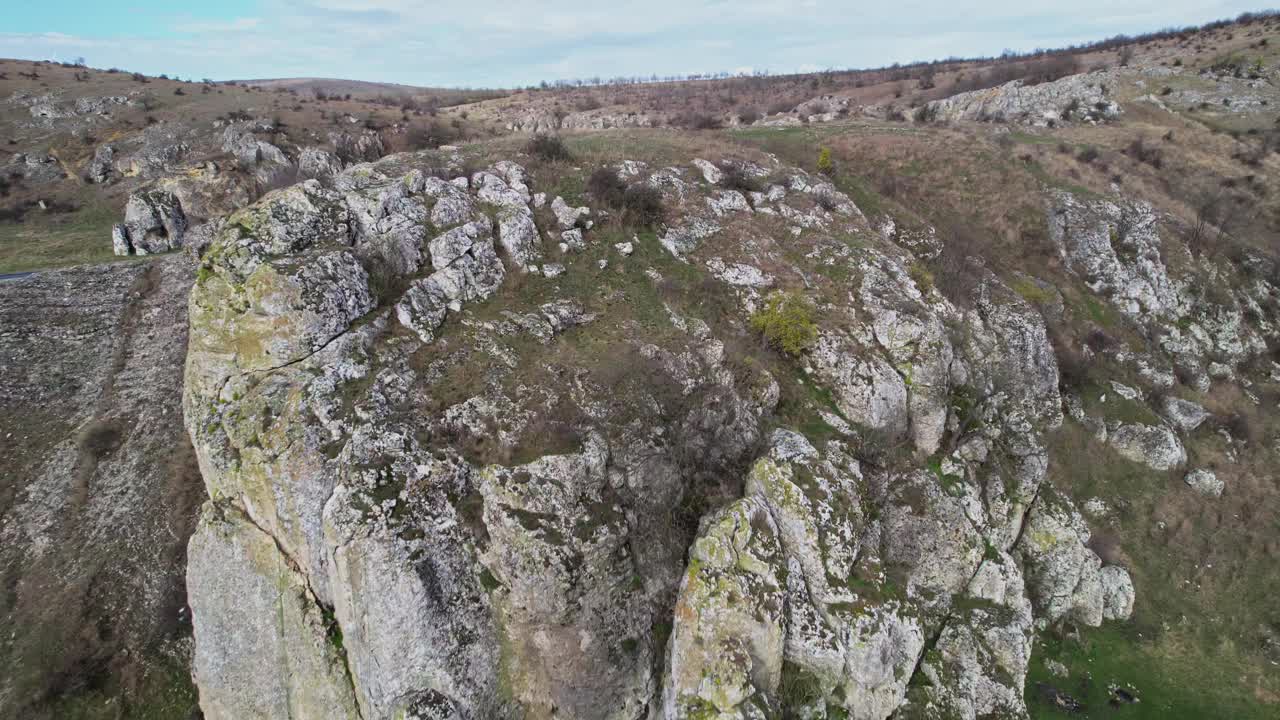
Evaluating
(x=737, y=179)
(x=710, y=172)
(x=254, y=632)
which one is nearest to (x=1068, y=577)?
(x=737, y=179)

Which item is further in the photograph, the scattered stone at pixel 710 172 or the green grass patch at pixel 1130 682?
the scattered stone at pixel 710 172

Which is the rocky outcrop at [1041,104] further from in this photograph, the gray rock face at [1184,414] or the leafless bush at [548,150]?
the leafless bush at [548,150]

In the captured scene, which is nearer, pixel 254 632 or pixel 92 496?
pixel 254 632

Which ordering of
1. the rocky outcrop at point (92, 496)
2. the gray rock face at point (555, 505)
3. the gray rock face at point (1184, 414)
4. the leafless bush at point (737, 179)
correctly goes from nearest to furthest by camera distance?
the gray rock face at point (555, 505) < the rocky outcrop at point (92, 496) < the gray rock face at point (1184, 414) < the leafless bush at point (737, 179)

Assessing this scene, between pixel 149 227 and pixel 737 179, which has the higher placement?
pixel 737 179

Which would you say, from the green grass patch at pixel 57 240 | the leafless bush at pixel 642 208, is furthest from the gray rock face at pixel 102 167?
the leafless bush at pixel 642 208

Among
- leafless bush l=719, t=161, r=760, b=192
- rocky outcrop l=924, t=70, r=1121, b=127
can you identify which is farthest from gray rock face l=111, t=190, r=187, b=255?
rocky outcrop l=924, t=70, r=1121, b=127

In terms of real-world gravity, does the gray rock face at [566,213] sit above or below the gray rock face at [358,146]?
below

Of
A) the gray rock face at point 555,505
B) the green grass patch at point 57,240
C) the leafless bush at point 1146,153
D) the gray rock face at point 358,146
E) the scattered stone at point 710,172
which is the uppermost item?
the gray rock face at point 358,146

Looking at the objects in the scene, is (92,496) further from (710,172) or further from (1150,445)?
(1150,445)

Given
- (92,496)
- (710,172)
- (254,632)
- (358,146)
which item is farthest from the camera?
(358,146)
